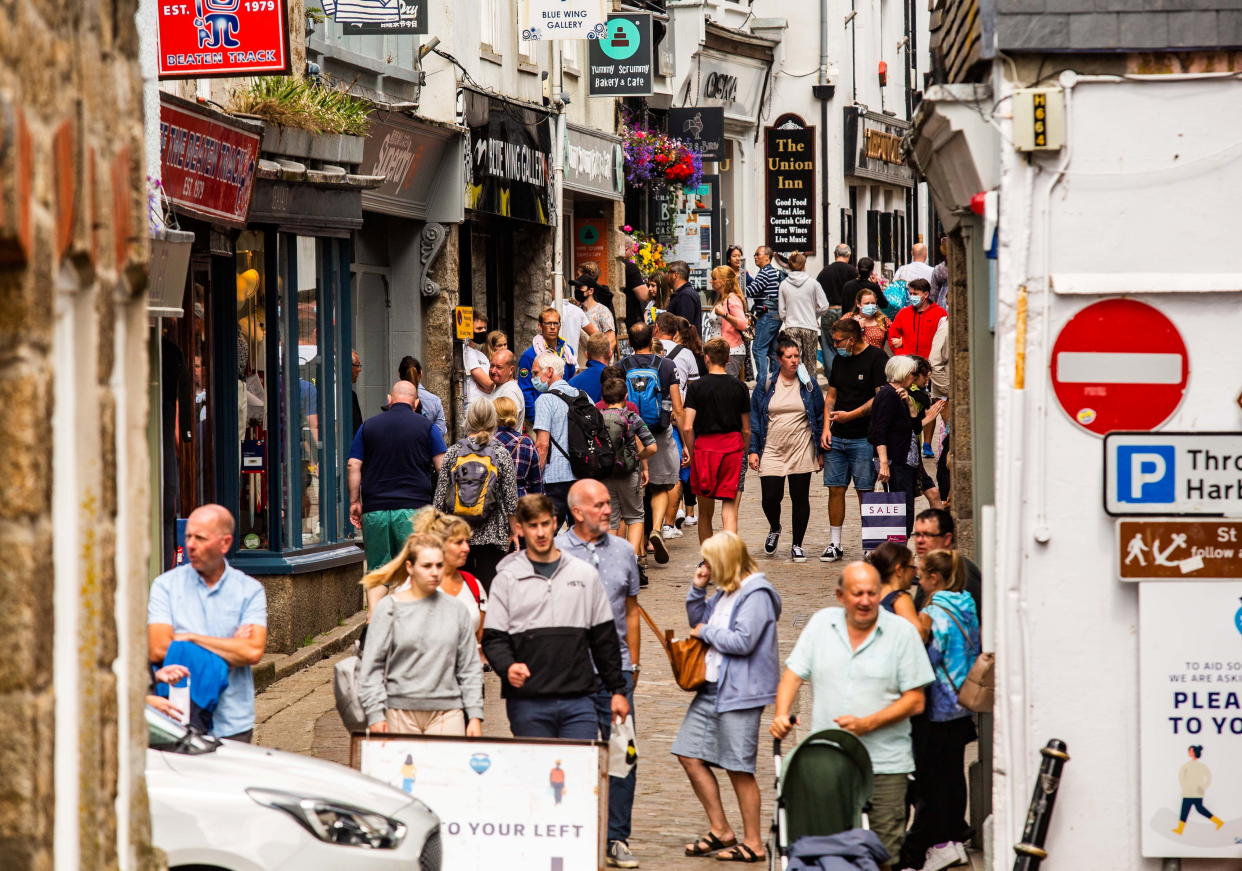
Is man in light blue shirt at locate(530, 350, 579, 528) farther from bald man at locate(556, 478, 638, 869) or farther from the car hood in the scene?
the car hood

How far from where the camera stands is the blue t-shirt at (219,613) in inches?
320

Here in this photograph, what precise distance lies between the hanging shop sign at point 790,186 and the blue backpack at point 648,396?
69.8 feet

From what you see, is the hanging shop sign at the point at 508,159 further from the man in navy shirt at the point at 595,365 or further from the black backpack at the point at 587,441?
the black backpack at the point at 587,441

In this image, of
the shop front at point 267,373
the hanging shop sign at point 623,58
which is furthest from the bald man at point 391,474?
the hanging shop sign at point 623,58

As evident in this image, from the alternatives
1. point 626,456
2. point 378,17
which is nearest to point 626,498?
point 626,456

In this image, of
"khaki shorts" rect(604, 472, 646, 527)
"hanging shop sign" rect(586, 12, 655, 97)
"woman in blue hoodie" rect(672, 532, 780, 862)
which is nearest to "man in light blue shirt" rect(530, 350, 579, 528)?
"khaki shorts" rect(604, 472, 646, 527)

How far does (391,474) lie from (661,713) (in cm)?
278

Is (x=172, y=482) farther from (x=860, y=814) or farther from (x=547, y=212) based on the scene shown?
(x=547, y=212)

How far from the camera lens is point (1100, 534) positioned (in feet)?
25.0

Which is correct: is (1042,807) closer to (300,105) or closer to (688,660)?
(688,660)

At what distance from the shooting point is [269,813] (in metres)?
6.79

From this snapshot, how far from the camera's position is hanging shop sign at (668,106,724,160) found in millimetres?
31500

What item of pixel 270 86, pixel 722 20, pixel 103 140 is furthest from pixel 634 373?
pixel 722 20

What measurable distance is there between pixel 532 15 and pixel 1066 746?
14.8 m
